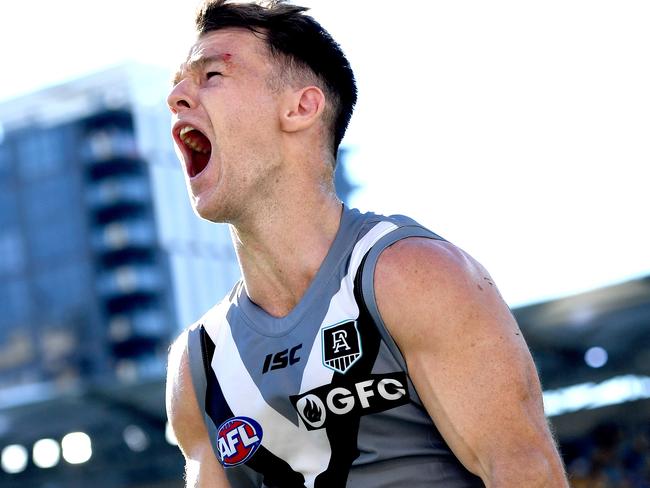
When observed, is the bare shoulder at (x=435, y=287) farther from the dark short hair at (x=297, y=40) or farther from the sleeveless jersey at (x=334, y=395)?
the dark short hair at (x=297, y=40)

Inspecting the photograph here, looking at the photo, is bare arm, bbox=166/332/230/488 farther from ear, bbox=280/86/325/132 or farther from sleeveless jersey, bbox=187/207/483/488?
ear, bbox=280/86/325/132

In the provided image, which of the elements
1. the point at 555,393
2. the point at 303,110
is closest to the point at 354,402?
the point at 303,110

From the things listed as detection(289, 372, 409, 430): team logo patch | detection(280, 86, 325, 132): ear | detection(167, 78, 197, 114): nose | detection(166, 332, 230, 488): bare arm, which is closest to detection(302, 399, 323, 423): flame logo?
detection(289, 372, 409, 430): team logo patch

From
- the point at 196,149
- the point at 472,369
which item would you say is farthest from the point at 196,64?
the point at 472,369

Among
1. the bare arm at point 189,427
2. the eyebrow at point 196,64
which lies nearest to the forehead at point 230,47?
the eyebrow at point 196,64

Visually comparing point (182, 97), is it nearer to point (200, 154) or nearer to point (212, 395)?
point (200, 154)

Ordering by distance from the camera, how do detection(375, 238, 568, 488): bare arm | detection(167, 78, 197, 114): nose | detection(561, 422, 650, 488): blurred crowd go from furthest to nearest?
detection(561, 422, 650, 488): blurred crowd < detection(167, 78, 197, 114): nose < detection(375, 238, 568, 488): bare arm

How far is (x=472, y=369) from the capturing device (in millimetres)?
2959

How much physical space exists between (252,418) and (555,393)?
19205 mm

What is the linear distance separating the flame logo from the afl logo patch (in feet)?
0.60

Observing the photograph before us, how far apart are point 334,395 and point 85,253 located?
7800 centimetres

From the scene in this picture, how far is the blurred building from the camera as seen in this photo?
77750 mm

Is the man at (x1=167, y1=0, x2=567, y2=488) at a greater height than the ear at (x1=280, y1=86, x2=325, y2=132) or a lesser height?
lesser

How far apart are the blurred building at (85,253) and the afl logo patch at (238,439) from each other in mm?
73875
